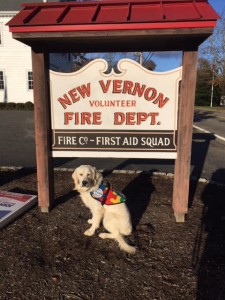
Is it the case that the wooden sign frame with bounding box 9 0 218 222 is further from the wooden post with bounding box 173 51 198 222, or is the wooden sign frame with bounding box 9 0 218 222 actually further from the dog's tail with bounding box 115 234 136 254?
the dog's tail with bounding box 115 234 136 254

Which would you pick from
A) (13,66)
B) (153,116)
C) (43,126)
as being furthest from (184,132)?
(13,66)

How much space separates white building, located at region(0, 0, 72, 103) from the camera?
943 inches

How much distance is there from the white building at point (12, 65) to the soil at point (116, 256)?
70.7ft

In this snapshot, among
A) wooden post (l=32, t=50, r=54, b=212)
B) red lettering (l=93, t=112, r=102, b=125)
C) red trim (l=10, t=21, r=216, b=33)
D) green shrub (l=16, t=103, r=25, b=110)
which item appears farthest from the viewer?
green shrub (l=16, t=103, r=25, b=110)

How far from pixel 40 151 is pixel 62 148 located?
330 mm

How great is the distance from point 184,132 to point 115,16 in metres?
1.78

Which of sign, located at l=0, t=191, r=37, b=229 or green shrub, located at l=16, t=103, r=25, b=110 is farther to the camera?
green shrub, located at l=16, t=103, r=25, b=110

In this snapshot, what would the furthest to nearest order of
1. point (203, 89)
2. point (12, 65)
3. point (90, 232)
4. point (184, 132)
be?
1. point (203, 89)
2. point (12, 65)
3. point (184, 132)
4. point (90, 232)

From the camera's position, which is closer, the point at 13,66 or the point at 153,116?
the point at 153,116

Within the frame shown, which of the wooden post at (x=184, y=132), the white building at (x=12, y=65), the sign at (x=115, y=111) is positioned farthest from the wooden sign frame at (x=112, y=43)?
the white building at (x=12, y=65)

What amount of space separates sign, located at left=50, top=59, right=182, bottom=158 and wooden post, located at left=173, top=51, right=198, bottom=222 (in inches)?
5.9

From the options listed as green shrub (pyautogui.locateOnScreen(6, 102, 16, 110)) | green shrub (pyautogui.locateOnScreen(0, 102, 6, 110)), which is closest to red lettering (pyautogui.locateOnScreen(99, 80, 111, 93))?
green shrub (pyautogui.locateOnScreen(6, 102, 16, 110))

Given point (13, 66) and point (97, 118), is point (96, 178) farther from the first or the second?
point (13, 66)

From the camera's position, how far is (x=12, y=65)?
24.3 metres
